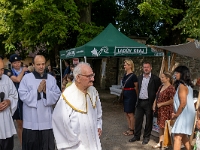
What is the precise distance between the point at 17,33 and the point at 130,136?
9.42m

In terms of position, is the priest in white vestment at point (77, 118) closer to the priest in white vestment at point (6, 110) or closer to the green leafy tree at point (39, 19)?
the priest in white vestment at point (6, 110)

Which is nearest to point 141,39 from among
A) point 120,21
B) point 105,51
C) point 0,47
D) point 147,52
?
point 120,21

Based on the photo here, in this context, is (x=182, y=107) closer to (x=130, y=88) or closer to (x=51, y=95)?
(x=130, y=88)

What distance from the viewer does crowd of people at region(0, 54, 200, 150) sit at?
2531 mm

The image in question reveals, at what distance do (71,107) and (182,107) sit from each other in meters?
2.16

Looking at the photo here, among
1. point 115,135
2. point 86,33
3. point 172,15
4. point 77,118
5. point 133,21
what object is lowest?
point 115,135

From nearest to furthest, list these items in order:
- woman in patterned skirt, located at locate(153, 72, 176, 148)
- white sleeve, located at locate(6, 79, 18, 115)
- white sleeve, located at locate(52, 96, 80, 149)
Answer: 1. white sleeve, located at locate(52, 96, 80, 149)
2. white sleeve, located at locate(6, 79, 18, 115)
3. woman in patterned skirt, located at locate(153, 72, 176, 148)

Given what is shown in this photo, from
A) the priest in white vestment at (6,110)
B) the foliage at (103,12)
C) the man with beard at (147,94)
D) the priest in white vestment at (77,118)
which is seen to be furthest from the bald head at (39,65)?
the foliage at (103,12)

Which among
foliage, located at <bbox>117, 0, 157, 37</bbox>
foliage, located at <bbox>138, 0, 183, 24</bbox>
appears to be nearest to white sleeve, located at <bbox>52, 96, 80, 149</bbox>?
foliage, located at <bbox>138, 0, 183, 24</bbox>

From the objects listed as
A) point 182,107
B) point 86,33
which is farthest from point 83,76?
point 86,33

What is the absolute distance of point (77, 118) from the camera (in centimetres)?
252

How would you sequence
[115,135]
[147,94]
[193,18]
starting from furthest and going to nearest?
Result: [193,18]
[115,135]
[147,94]

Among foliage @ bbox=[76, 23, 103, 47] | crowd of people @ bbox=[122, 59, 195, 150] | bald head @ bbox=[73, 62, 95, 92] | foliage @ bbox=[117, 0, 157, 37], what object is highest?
foliage @ bbox=[117, 0, 157, 37]

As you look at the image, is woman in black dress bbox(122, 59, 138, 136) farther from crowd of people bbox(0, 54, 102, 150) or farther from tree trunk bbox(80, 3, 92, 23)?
tree trunk bbox(80, 3, 92, 23)
